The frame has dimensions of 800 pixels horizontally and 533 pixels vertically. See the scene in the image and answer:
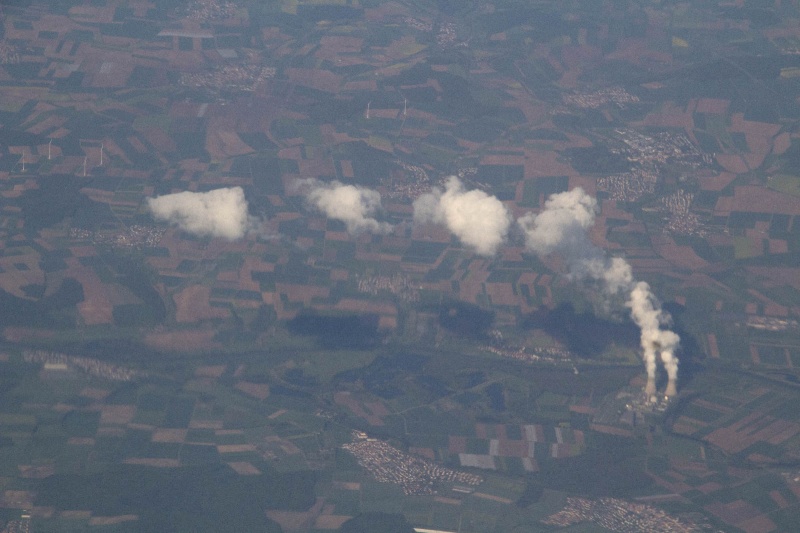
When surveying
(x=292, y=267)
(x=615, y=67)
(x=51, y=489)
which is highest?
(x=615, y=67)

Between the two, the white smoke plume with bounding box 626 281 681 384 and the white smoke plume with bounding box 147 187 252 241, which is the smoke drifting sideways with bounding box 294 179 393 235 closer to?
the white smoke plume with bounding box 147 187 252 241

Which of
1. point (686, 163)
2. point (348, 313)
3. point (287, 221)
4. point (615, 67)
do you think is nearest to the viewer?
point (348, 313)

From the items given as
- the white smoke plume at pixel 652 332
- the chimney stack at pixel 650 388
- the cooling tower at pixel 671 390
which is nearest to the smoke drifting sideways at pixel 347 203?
the white smoke plume at pixel 652 332

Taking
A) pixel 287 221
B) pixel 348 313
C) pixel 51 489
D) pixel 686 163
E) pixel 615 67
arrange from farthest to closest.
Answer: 1. pixel 615 67
2. pixel 686 163
3. pixel 287 221
4. pixel 348 313
5. pixel 51 489

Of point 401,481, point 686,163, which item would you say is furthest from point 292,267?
point 686,163

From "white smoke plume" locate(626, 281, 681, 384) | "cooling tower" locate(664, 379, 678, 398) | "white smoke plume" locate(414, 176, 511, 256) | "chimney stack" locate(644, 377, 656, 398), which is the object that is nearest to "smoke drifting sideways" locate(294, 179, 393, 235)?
"white smoke plume" locate(414, 176, 511, 256)

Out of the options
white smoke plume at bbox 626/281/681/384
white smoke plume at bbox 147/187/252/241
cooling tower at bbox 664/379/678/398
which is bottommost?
cooling tower at bbox 664/379/678/398

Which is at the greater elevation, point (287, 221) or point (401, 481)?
point (287, 221)

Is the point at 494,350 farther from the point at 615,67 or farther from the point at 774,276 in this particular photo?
the point at 615,67

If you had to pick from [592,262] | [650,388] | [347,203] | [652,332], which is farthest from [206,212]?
[650,388]
